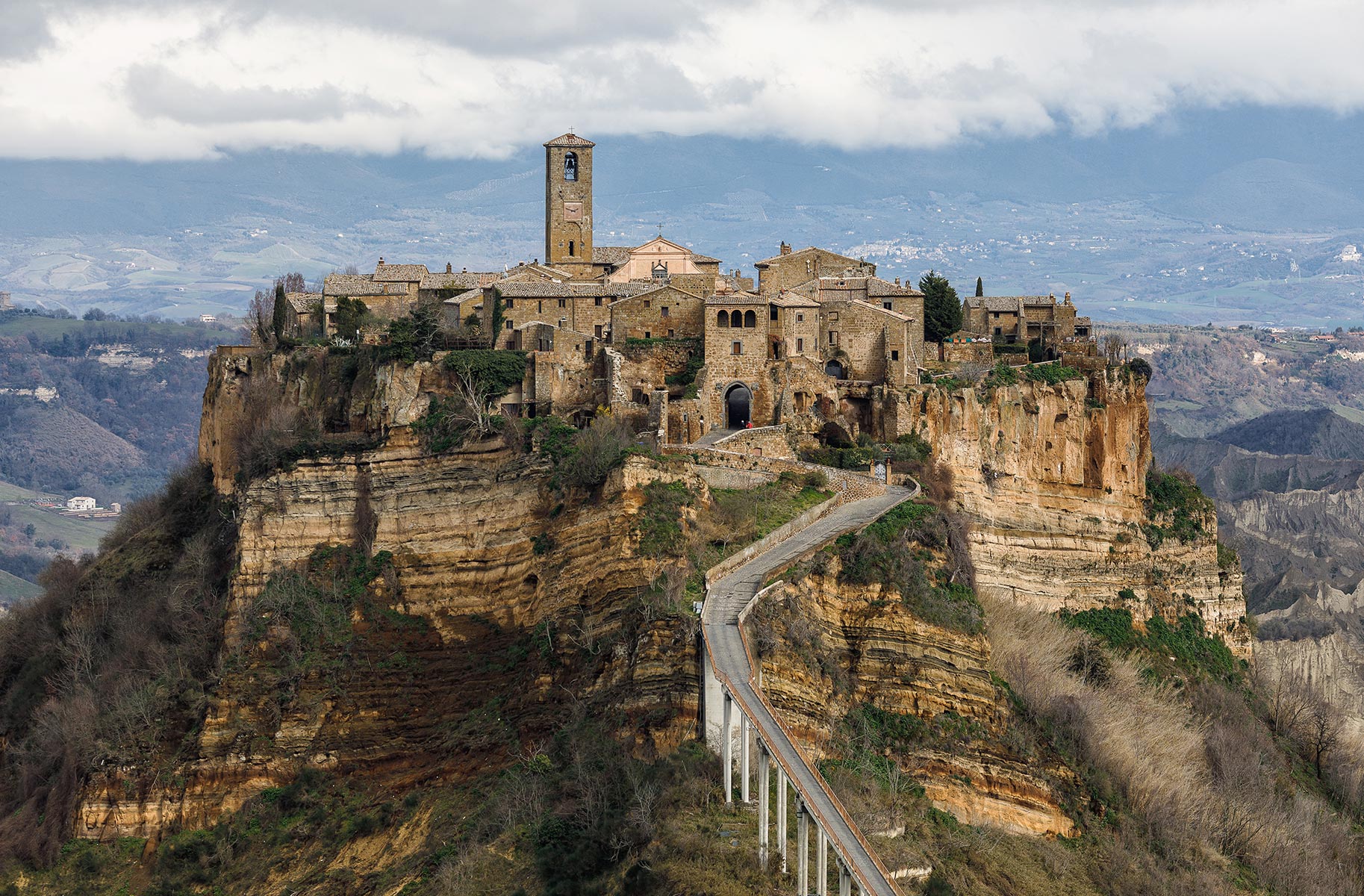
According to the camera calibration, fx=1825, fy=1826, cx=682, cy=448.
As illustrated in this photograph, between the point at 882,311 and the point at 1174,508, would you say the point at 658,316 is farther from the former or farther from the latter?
the point at 1174,508

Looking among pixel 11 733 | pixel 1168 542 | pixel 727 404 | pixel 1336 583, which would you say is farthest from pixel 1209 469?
pixel 11 733

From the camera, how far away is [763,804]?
3825 cm

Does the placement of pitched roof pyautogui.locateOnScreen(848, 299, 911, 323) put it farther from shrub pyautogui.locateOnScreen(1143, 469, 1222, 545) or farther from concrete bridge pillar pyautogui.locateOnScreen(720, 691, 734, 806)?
concrete bridge pillar pyautogui.locateOnScreen(720, 691, 734, 806)

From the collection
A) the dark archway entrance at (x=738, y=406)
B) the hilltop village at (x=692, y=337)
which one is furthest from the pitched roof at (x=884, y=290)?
the dark archway entrance at (x=738, y=406)

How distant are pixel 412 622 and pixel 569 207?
25919 mm

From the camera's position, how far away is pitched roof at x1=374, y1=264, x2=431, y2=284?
75.4 m

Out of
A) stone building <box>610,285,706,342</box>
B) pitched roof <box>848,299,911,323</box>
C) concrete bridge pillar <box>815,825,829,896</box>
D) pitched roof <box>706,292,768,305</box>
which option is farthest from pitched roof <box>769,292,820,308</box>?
concrete bridge pillar <box>815,825,829,896</box>

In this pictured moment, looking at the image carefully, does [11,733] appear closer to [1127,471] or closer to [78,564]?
[78,564]

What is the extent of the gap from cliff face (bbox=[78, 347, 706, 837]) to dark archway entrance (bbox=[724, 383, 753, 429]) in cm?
872

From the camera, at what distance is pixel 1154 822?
5056 centimetres

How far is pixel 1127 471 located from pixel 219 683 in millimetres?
36409

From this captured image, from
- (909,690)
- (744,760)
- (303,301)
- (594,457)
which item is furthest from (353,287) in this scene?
(744,760)

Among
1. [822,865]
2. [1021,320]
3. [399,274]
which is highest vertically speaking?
[399,274]

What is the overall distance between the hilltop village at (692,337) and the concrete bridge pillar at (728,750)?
21040 millimetres
